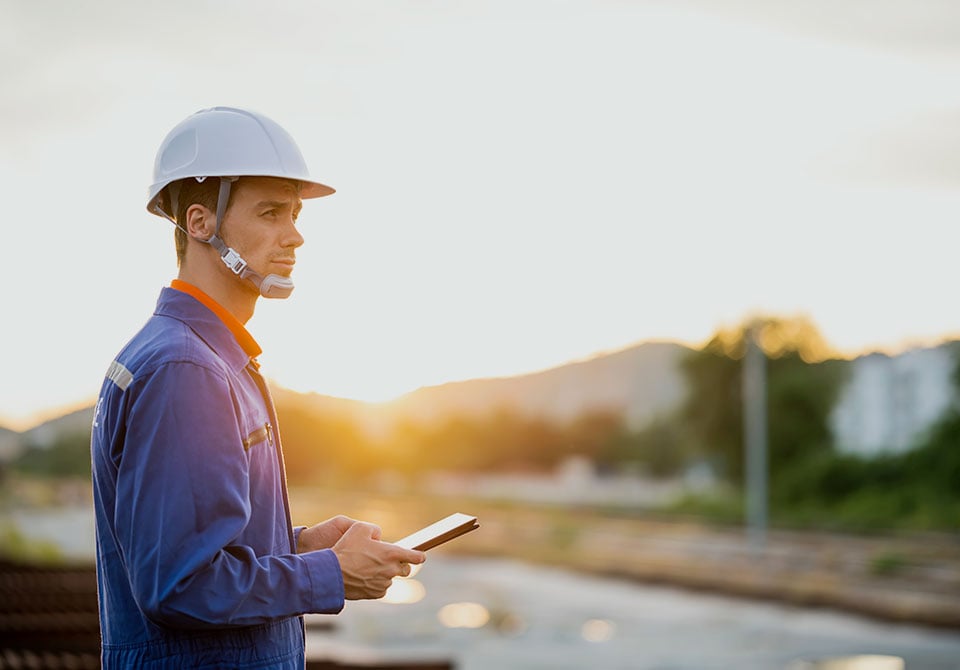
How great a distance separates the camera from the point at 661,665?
14.2 meters

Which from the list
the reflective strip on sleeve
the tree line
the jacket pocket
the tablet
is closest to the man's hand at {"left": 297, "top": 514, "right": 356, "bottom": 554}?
the tablet

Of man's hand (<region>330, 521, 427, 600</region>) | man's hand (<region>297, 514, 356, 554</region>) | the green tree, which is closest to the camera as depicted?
man's hand (<region>330, 521, 427, 600</region>)

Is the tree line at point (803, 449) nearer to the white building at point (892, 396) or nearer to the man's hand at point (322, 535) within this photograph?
the white building at point (892, 396)

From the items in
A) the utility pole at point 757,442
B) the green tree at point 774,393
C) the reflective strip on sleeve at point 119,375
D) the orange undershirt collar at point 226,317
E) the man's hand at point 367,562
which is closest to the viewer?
the reflective strip on sleeve at point 119,375

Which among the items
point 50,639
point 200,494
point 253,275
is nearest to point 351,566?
point 200,494

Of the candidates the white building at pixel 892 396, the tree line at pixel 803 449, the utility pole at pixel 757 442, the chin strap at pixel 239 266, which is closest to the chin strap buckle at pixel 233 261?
the chin strap at pixel 239 266

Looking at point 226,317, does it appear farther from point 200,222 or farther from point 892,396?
point 892,396

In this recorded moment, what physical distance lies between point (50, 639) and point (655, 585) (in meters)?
18.3

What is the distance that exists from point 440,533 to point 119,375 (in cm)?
75

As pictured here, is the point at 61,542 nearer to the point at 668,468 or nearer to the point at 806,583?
the point at 806,583

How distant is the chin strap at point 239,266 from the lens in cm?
271

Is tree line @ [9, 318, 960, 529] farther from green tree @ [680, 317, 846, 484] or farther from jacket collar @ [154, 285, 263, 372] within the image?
jacket collar @ [154, 285, 263, 372]

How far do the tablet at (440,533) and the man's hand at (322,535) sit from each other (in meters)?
0.19

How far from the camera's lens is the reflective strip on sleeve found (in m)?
2.49
